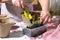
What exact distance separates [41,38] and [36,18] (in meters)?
0.21

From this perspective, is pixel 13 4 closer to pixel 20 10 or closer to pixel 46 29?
pixel 20 10

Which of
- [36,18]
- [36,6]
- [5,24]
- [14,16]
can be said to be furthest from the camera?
[36,6]

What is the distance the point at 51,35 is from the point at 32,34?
0.10 m

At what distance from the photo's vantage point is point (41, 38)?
2.58ft

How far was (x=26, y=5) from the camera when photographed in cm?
121

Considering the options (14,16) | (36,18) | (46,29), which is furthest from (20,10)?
(46,29)

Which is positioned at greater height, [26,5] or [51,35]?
[26,5]

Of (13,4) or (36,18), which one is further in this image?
(13,4)

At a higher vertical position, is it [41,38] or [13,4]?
[13,4]

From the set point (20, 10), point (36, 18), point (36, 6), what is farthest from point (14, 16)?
point (36, 6)

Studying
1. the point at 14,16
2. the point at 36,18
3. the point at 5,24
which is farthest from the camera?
the point at 14,16

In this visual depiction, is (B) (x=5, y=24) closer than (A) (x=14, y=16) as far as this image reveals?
Yes

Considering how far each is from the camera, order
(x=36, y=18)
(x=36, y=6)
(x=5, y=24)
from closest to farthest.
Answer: (x=5, y=24) → (x=36, y=18) → (x=36, y=6)

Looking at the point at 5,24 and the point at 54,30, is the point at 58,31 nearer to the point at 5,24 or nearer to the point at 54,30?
the point at 54,30
